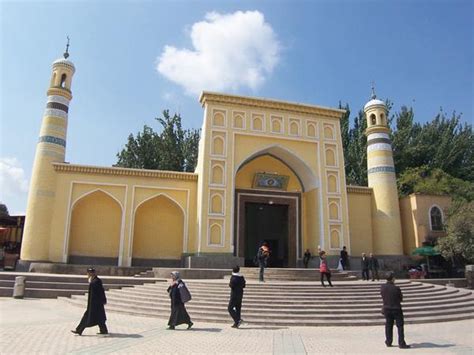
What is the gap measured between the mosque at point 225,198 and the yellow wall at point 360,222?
0.05 m

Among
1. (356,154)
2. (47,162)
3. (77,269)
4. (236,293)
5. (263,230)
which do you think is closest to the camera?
(236,293)

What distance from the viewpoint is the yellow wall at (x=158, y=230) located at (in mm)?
17266

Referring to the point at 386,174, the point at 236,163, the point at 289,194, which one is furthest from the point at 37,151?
the point at 386,174

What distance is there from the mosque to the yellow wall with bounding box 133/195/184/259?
0.04 m

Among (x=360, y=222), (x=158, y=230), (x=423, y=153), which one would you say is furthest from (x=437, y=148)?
(x=158, y=230)

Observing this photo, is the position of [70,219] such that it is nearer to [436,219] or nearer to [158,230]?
[158,230]

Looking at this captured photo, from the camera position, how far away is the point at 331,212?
17719mm

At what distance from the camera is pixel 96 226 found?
16906 mm

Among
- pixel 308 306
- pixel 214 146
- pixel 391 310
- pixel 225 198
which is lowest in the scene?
pixel 308 306

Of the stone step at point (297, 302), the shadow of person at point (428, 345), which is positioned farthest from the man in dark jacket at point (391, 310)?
the stone step at point (297, 302)

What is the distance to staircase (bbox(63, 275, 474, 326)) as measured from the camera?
860 cm

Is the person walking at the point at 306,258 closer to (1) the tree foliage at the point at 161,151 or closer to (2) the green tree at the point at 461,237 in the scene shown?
(2) the green tree at the point at 461,237

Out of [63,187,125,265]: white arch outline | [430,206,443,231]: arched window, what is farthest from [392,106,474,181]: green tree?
[63,187,125,265]: white arch outline

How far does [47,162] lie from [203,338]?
43.0 ft
